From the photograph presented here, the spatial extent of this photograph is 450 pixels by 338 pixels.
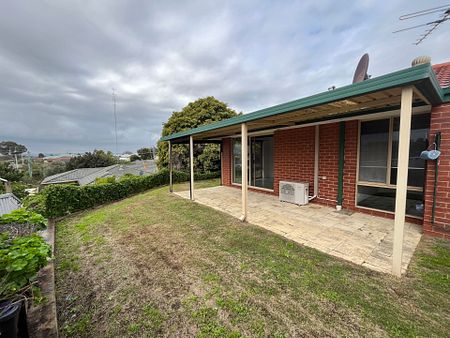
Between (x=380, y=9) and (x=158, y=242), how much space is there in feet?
28.4

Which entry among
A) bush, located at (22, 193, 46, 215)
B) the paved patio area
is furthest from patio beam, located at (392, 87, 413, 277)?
bush, located at (22, 193, 46, 215)

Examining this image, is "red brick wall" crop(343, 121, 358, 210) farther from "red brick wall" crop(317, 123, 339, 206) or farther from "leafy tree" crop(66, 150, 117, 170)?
"leafy tree" crop(66, 150, 117, 170)

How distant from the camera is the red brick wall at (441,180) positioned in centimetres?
323

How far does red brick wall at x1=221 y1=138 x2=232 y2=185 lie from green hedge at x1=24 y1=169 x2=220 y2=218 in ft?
13.6

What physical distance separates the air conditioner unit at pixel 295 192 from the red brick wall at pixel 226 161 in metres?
3.67

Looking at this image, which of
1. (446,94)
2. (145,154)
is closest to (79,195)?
(446,94)

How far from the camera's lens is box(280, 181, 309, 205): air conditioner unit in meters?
5.48

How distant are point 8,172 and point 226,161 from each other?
1150 inches

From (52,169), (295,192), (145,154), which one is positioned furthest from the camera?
(145,154)

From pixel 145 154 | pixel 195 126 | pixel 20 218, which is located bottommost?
pixel 20 218

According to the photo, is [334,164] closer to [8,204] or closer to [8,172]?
[8,204]

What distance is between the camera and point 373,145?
450 cm

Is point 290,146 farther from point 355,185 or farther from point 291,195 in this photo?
point 355,185

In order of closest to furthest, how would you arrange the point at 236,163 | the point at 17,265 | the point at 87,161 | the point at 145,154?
the point at 17,265
the point at 236,163
the point at 87,161
the point at 145,154
